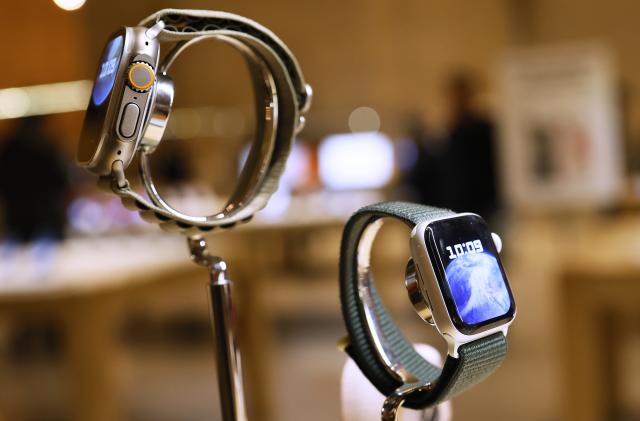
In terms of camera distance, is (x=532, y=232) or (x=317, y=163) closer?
(x=317, y=163)

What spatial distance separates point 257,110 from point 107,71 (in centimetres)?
13

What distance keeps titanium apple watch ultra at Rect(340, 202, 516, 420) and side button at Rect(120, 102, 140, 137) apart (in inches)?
6.2

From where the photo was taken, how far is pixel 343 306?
0.60m

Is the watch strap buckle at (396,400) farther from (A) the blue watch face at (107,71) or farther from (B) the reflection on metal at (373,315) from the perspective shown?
(A) the blue watch face at (107,71)

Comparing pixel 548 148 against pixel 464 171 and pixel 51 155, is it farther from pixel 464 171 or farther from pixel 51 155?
pixel 51 155

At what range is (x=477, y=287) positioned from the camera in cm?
51

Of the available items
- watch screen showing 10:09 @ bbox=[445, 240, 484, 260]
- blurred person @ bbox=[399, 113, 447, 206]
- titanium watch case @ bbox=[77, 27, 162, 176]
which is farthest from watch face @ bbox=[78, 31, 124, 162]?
blurred person @ bbox=[399, 113, 447, 206]

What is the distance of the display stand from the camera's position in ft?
1.78

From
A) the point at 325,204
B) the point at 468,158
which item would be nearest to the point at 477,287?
the point at 468,158

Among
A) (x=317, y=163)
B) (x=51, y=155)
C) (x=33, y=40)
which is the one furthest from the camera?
(x=317, y=163)

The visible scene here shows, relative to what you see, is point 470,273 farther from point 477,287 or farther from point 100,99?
point 100,99

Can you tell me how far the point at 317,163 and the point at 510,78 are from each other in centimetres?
313

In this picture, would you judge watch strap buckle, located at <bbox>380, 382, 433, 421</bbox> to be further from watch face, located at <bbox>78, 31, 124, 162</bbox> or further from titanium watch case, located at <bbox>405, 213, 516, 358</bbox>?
watch face, located at <bbox>78, 31, 124, 162</bbox>

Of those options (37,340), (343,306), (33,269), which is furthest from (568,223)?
(343,306)
